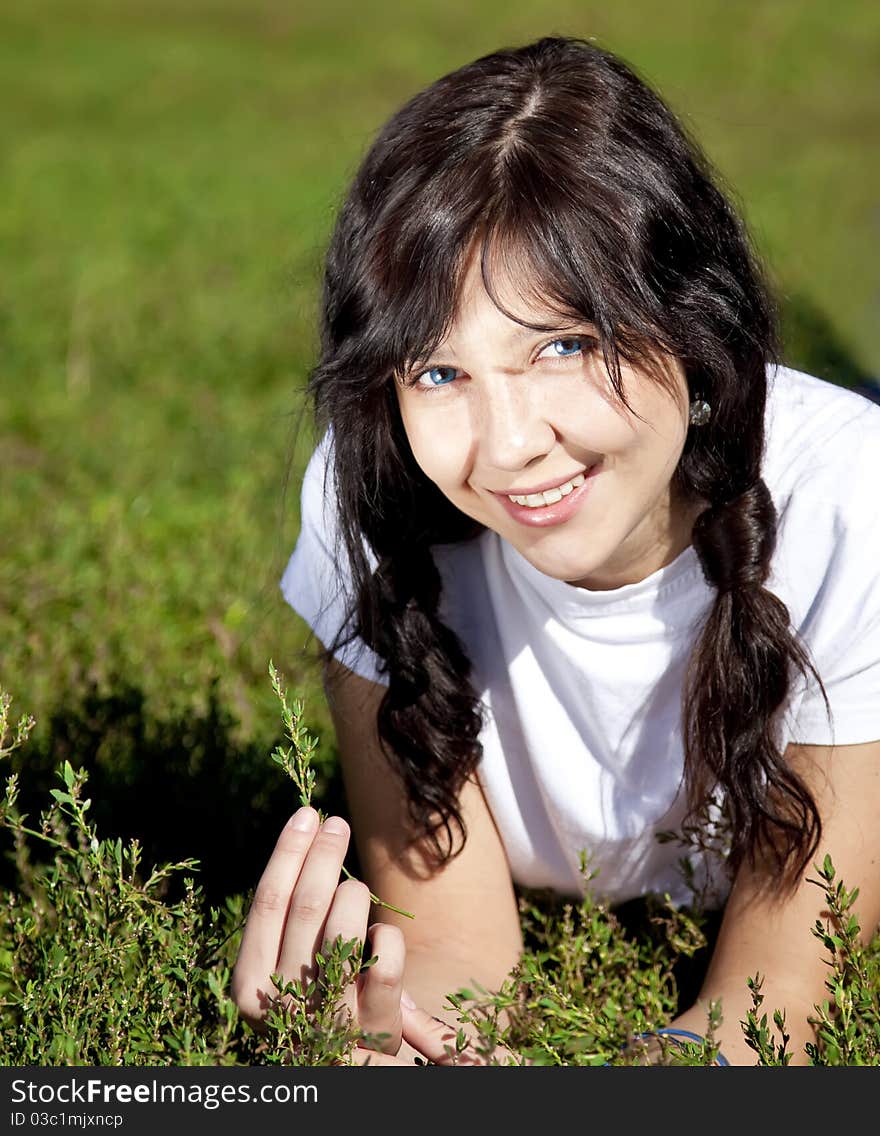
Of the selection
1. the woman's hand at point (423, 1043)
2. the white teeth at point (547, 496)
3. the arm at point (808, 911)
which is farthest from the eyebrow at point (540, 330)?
the woman's hand at point (423, 1043)

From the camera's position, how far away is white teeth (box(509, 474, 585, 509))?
2.42 meters

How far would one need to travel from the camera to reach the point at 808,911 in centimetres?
269

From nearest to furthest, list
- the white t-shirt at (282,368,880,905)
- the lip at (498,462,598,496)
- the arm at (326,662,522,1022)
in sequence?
the lip at (498,462,598,496), the white t-shirt at (282,368,880,905), the arm at (326,662,522,1022)

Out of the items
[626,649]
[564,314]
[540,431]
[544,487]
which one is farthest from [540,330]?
[626,649]

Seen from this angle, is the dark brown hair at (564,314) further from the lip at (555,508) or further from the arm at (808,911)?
the lip at (555,508)

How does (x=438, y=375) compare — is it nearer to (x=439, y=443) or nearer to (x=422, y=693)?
(x=439, y=443)

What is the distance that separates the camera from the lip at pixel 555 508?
243cm

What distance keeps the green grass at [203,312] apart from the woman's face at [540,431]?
74cm

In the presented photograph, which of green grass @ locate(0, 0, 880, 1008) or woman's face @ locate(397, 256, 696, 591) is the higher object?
woman's face @ locate(397, 256, 696, 591)

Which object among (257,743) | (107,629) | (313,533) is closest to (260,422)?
(107,629)

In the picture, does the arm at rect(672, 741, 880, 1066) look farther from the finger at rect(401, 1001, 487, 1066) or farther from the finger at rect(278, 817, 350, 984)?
the finger at rect(278, 817, 350, 984)

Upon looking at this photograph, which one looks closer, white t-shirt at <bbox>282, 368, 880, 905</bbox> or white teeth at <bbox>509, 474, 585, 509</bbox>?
white teeth at <bbox>509, 474, 585, 509</bbox>

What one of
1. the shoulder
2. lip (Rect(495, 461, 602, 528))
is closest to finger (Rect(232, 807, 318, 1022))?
lip (Rect(495, 461, 602, 528))

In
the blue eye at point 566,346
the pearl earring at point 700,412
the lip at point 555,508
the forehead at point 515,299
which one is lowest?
the lip at point 555,508
